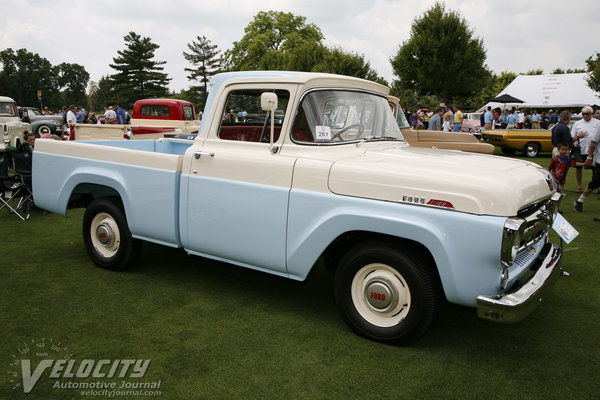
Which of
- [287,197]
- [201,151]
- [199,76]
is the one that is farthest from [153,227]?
[199,76]

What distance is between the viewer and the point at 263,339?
136 inches

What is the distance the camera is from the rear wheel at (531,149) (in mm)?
17438

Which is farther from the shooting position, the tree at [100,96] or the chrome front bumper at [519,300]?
the tree at [100,96]

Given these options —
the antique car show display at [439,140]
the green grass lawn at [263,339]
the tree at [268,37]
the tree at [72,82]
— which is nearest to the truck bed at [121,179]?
the green grass lawn at [263,339]

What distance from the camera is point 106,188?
16.3ft

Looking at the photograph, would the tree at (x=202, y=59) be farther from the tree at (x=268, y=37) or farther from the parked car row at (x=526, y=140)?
the parked car row at (x=526, y=140)

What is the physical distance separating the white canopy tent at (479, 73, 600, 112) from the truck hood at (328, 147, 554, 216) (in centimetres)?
3269

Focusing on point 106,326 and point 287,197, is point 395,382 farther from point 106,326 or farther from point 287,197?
point 106,326

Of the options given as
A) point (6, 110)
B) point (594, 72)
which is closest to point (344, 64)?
point (594, 72)

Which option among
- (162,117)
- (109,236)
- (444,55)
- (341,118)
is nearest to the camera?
(341,118)

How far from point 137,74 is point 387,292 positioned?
2729 inches

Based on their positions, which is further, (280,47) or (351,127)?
(280,47)

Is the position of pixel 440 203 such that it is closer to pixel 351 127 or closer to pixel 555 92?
pixel 351 127

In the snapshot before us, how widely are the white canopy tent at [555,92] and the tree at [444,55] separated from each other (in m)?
3.28
